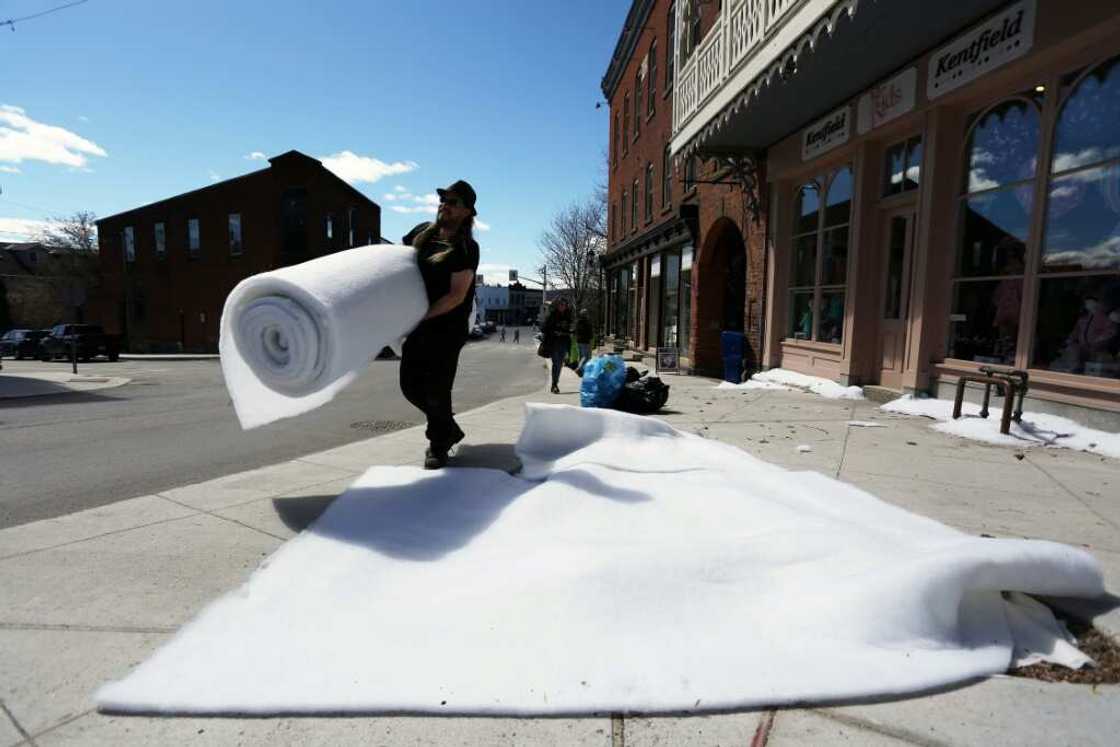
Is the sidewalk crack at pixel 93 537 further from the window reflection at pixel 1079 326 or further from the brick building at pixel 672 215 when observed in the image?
the brick building at pixel 672 215

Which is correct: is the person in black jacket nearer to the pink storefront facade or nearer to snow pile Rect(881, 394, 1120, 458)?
the pink storefront facade

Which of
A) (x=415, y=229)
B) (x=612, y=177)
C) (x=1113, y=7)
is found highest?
(x=612, y=177)

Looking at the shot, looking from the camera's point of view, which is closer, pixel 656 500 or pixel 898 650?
pixel 898 650

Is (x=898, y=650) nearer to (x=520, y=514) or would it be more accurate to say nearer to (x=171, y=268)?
(x=520, y=514)

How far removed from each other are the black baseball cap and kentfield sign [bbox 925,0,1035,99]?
554cm

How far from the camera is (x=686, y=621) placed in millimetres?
1984

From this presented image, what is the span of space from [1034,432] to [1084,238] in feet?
6.16

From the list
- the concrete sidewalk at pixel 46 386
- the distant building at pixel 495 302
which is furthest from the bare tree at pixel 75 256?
Result: the distant building at pixel 495 302

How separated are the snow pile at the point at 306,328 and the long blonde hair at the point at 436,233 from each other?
0.27 metres

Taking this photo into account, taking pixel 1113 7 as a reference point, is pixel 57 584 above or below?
below

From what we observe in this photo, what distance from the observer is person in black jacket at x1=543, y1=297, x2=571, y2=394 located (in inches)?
394

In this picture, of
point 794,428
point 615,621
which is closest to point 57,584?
point 615,621

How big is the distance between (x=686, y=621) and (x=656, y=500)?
109 cm

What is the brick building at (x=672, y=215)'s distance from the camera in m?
11.5
